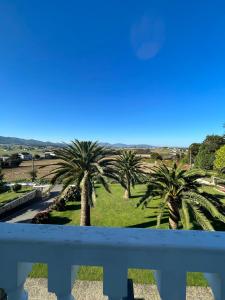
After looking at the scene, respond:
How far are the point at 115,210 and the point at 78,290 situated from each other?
13403 mm

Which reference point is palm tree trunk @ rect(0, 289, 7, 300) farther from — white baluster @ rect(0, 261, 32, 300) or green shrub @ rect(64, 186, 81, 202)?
green shrub @ rect(64, 186, 81, 202)

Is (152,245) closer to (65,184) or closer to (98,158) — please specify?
(65,184)

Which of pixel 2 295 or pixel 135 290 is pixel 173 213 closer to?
pixel 135 290

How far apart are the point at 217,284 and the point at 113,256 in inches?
22.1

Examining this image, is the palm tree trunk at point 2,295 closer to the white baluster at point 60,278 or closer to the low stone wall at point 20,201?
the white baluster at point 60,278

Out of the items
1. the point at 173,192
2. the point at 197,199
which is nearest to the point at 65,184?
the point at 173,192

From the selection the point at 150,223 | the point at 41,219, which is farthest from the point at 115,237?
the point at 41,219

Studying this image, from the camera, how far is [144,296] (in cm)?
1007

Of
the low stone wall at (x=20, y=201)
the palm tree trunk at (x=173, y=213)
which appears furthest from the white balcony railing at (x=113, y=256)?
the low stone wall at (x=20, y=201)

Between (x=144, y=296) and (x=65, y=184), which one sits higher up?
(x=65, y=184)

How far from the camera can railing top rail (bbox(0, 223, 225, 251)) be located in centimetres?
126

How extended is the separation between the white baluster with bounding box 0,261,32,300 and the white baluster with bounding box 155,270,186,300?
0.73 metres

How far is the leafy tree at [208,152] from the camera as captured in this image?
1941 inches

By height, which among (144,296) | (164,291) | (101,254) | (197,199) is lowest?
(144,296)
